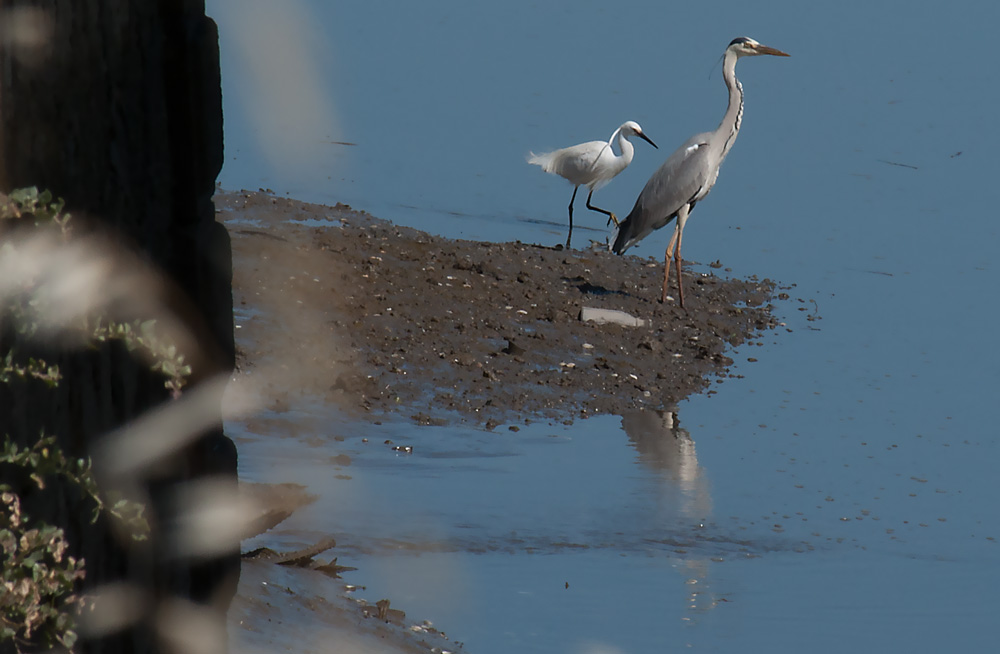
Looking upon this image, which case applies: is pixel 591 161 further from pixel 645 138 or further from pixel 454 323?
pixel 454 323

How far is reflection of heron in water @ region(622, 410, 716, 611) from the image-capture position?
5789 mm

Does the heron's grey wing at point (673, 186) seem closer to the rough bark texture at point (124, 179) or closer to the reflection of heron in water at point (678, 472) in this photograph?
the reflection of heron in water at point (678, 472)

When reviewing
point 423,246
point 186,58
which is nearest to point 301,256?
point 423,246

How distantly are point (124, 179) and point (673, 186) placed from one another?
34.8 feet

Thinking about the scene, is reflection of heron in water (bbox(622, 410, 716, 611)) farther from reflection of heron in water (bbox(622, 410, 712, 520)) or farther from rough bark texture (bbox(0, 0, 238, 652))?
rough bark texture (bbox(0, 0, 238, 652))

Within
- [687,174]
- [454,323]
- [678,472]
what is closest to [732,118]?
[687,174]

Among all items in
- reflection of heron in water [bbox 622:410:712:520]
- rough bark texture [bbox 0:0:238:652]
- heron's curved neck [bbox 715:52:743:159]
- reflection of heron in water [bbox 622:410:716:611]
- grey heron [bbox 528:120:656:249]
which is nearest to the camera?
rough bark texture [bbox 0:0:238:652]

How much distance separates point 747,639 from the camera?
5070 millimetres

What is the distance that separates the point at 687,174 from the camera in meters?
11.9

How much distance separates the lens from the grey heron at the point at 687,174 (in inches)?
467

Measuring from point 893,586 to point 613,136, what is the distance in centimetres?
946

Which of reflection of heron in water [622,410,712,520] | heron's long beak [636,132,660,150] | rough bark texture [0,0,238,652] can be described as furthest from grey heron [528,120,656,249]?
rough bark texture [0,0,238,652]

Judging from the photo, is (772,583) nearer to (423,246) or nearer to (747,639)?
(747,639)

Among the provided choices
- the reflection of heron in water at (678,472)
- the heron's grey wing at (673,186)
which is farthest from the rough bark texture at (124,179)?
the heron's grey wing at (673,186)
